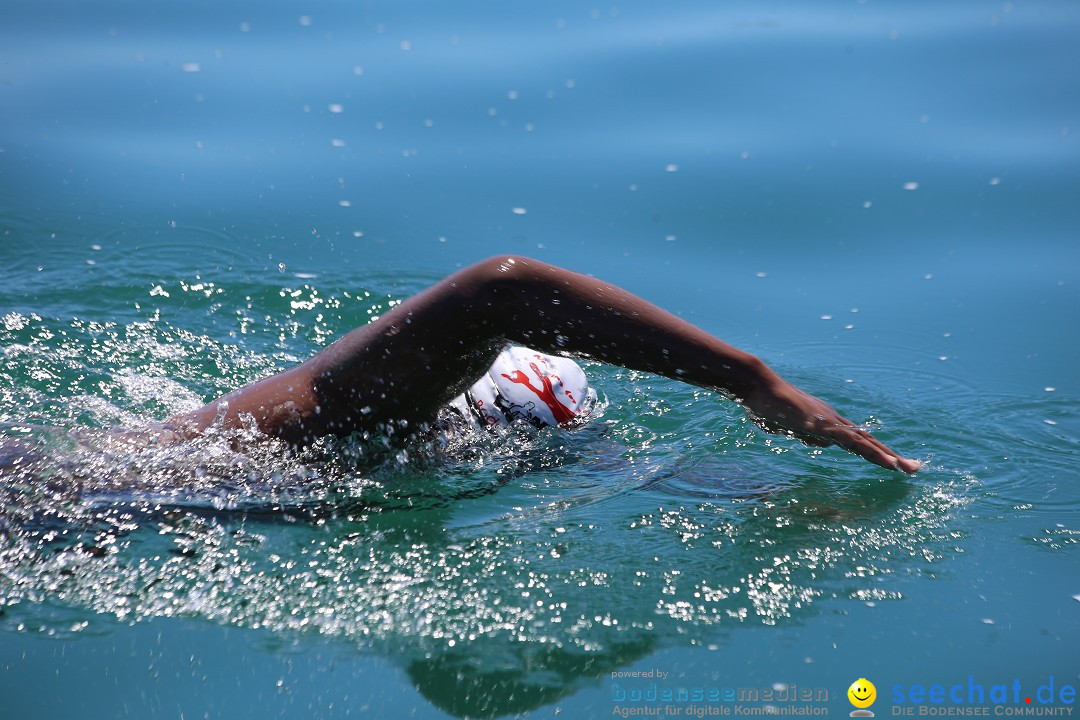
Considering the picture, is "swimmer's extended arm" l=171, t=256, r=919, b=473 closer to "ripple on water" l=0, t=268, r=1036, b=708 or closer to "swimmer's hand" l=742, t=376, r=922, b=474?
"swimmer's hand" l=742, t=376, r=922, b=474

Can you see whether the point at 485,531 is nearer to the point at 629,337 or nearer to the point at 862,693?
the point at 629,337

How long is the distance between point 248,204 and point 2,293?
4.04 feet

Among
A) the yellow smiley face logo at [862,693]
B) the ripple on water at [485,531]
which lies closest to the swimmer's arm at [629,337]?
the ripple on water at [485,531]

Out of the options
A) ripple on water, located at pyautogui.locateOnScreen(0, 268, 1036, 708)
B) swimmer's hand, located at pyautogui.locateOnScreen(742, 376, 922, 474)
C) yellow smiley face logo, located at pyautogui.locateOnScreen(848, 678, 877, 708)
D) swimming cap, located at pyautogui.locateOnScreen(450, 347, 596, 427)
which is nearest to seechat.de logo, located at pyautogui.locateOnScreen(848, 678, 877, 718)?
yellow smiley face logo, located at pyautogui.locateOnScreen(848, 678, 877, 708)

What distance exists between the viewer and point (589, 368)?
14.8 feet

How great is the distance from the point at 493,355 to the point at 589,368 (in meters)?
1.34

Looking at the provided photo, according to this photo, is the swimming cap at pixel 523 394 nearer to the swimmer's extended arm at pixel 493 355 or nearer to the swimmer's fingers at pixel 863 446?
the swimmer's extended arm at pixel 493 355

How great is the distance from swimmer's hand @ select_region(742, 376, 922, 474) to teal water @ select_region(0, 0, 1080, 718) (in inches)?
10.1

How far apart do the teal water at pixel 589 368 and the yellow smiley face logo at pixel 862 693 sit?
0.11 feet

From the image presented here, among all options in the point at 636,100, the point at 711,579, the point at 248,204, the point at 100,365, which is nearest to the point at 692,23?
the point at 636,100

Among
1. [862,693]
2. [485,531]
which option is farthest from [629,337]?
[862,693]

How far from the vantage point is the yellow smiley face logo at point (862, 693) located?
2.66 metres

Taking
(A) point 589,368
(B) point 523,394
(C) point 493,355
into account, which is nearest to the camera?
(C) point 493,355

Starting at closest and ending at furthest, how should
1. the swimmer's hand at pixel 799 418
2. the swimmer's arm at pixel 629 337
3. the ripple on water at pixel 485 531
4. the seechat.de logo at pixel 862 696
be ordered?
the seechat.de logo at pixel 862 696
the ripple on water at pixel 485 531
the swimmer's arm at pixel 629 337
the swimmer's hand at pixel 799 418
